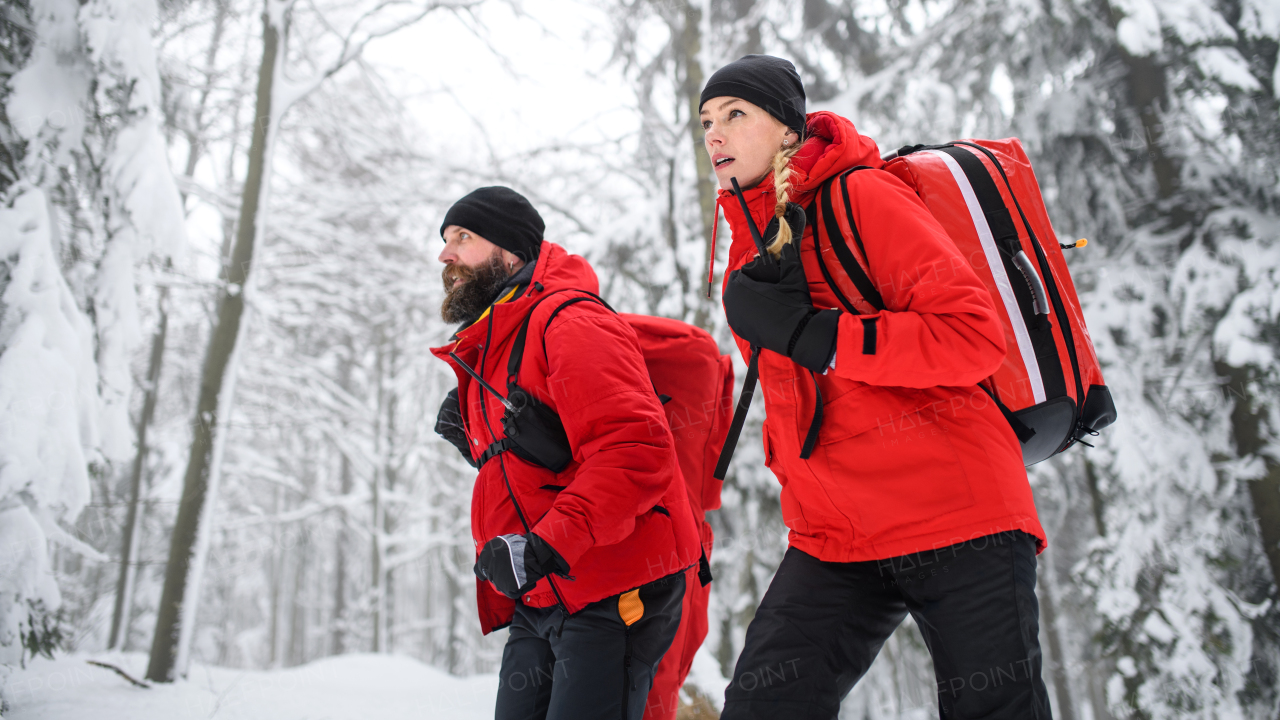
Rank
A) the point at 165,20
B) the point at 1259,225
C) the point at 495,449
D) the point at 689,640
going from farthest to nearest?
the point at 165,20
the point at 1259,225
the point at 689,640
the point at 495,449

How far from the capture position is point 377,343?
11.7 meters

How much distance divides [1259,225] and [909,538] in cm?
515

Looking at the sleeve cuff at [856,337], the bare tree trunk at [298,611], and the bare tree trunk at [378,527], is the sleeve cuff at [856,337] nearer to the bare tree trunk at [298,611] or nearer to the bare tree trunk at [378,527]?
the bare tree trunk at [378,527]

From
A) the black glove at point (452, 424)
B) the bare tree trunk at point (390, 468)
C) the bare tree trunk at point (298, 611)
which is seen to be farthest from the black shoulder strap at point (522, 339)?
the bare tree trunk at point (298, 611)

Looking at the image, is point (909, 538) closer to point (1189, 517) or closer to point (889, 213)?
point (889, 213)

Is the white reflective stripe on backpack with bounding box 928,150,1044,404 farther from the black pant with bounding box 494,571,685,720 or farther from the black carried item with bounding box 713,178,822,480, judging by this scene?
the black pant with bounding box 494,571,685,720

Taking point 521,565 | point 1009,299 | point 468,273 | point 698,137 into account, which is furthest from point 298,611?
point 1009,299

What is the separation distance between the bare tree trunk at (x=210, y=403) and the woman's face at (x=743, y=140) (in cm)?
501

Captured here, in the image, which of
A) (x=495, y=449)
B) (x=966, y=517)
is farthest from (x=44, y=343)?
(x=966, y=517)

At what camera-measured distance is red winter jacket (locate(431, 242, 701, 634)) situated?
1.66 metres

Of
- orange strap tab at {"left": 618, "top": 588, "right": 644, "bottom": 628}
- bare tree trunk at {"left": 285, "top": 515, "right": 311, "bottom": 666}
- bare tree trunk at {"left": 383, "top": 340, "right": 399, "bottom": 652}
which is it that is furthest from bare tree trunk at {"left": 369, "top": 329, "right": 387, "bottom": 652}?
orange strap tab at {"left": 618, "top": 588, "right": 644, "bottom": 628}

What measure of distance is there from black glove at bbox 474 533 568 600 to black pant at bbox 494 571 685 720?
25 centimetres

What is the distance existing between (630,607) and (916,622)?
2.41 feet

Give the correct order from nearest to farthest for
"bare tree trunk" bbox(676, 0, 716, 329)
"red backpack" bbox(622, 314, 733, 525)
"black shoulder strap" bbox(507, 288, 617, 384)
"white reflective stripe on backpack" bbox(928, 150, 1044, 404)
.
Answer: "white reflective stripe on backpack" bbox(928, 150, 1044, 404) → "black shoulder strap" bbox(507, 288, 617, 384) → "red backpack" bbox(622, 314, 733, 525) → "bare tree trunk" bbox(676, 0, 716, 329)
